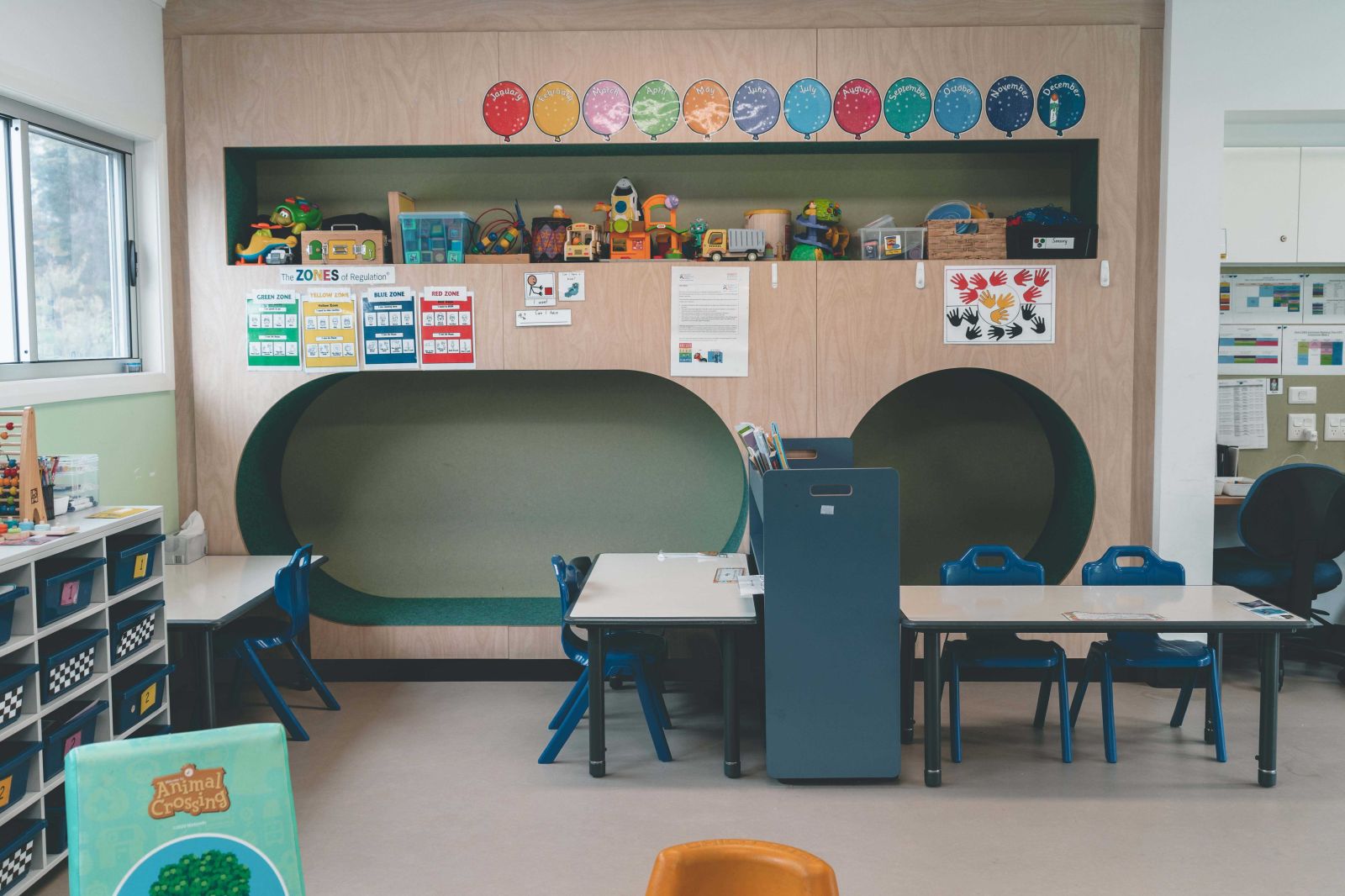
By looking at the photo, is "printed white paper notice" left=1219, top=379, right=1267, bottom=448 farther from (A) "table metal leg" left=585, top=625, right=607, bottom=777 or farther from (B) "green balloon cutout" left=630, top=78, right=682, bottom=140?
(A) "table metal leg" left=585, top=625, right=607, bottom=777

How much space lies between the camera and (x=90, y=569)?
319 centimetres

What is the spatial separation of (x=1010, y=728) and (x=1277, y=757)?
102 cm

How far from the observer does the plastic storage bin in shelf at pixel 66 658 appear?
2998mm

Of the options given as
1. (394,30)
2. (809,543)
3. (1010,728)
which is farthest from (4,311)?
(1010,728)

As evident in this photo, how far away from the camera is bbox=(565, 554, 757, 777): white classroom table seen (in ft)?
12.1

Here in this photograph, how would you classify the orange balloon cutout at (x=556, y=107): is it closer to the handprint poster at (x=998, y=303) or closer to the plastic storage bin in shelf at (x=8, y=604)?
the handprint poster at (x=998, y=303)

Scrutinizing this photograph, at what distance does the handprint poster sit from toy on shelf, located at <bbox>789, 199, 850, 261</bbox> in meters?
0.58

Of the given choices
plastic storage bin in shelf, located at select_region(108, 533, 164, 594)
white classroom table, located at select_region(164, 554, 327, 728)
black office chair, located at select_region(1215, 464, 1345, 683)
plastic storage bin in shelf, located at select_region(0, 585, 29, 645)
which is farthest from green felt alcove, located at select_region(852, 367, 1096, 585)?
plastic storage bin in shelf, located at select_region(0, 585, 29, 645)

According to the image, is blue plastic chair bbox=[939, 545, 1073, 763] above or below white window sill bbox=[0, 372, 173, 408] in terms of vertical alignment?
below

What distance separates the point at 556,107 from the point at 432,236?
2.86 ft

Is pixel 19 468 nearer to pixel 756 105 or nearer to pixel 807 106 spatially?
pixel 756 105

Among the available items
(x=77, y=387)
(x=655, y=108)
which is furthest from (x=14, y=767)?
(x=655, y=108)

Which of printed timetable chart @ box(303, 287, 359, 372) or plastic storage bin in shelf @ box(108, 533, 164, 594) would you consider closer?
plastic storage bin in shelf @ box(108, 533, 164, 594)

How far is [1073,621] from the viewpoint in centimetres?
357
